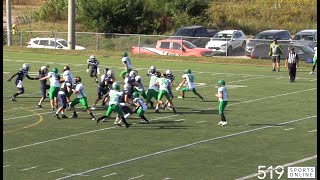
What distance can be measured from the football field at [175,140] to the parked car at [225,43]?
17.0 m

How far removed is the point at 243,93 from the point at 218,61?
50.6 ft

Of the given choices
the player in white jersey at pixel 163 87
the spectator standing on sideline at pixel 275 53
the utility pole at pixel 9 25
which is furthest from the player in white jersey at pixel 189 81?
the utility pole at pixel 9 25

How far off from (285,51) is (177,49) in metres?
7.39

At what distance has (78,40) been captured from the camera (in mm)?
64375

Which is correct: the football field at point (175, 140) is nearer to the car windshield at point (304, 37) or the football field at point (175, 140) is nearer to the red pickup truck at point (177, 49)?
the red pickup truck at point (177, 49)

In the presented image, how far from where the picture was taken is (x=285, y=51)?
5300 cm

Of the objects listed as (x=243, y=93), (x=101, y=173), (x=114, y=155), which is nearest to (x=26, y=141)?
(x=114, y=155)

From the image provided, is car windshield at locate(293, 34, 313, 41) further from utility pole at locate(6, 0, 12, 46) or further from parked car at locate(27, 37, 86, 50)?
utility pole at locate(6, 0, 12, 46)

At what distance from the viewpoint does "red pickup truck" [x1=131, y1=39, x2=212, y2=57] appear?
56.2 metres

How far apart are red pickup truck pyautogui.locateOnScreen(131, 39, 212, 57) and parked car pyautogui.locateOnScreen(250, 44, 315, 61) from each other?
139 inches

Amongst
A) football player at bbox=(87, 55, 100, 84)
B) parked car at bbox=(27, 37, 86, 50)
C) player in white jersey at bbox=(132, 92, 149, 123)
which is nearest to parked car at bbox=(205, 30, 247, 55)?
parked car at bbox=(27, 37, 86, 50)

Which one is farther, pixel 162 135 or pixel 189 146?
pixel 162 135

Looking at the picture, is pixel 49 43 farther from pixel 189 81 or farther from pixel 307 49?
pixel 189 81

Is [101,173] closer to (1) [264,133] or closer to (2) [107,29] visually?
(1) [264,133]
